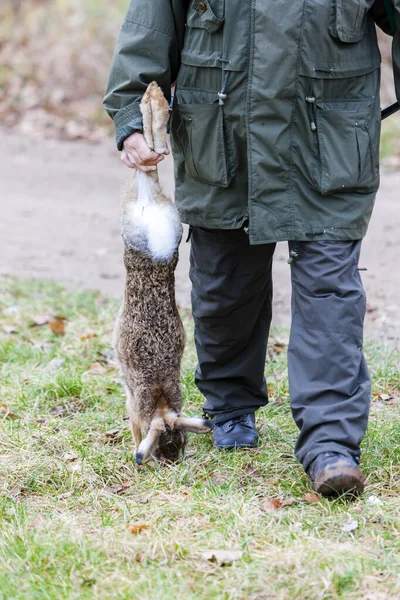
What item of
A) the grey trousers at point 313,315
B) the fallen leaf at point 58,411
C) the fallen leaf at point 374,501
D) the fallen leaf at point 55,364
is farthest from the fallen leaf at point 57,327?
the fallen leaf at point 374,501

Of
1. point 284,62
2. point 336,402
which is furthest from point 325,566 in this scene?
point 284,62

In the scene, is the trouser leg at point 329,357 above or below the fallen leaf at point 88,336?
above

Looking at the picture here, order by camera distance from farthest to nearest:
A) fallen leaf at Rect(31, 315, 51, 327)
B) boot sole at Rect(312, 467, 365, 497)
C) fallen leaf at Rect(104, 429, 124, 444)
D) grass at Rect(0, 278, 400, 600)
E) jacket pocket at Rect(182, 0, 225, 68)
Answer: fallen leaf at Rect(31, 315, 51, 327), fallen leaf at Rect(104, 429, 124, 444), jacket pocket at Rect(182, 0, 225, 68), boot sole at Rect(312, 467, 365, 497), grass at Rect(0, 278, 400, 600)

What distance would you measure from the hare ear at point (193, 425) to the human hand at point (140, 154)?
3.63 ft

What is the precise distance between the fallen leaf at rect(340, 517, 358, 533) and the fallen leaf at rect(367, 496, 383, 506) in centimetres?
19

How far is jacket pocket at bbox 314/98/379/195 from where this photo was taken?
3.79 m

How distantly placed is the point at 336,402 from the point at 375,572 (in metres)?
0.82

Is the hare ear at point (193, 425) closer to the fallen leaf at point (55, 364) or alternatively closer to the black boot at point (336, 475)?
the black boot at point (336, 475)

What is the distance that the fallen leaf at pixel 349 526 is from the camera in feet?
11.7

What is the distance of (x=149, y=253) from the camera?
4129mm

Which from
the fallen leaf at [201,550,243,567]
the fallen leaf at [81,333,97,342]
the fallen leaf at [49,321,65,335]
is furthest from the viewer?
the fallen leaf at [49,321,65,335]

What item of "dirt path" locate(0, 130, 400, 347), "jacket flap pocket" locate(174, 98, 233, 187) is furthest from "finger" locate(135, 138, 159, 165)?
"dirt path" locate(0, 130, 400, 347)

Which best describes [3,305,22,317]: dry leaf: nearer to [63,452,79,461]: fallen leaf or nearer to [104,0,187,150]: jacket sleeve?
[63,452,79,461]: fallen leaf

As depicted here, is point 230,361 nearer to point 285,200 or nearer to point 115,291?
point 285,200
